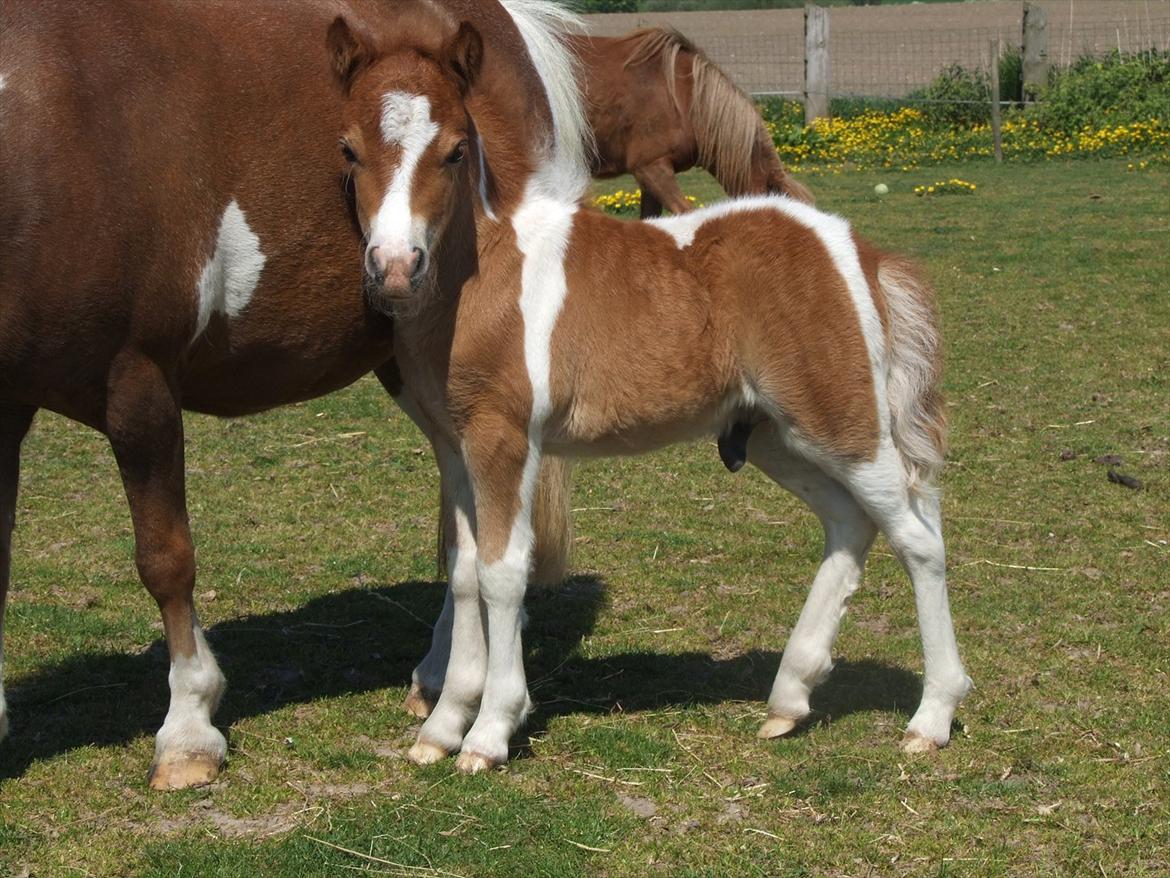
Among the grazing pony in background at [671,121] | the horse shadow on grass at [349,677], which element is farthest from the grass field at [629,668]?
the grazing pony in background at [671,121]

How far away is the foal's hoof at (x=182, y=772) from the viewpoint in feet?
12.6

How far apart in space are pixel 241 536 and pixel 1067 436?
400cm

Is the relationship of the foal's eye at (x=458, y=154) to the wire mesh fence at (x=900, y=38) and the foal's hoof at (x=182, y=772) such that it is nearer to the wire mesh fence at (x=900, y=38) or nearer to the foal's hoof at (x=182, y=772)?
the foal's hoof at (x=182, y=772)

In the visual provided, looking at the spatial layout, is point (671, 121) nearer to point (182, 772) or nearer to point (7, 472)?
point (7, 472)

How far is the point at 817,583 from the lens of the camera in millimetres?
4160

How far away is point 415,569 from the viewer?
576cm

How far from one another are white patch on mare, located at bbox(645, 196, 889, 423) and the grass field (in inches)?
42.2

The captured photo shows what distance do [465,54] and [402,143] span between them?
0.37 m

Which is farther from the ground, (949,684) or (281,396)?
(281,396)

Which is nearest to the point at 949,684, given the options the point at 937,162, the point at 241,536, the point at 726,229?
the point at 726,229

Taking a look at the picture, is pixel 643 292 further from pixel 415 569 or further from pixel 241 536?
pixel 241 536

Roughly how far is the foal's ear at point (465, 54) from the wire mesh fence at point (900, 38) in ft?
59.4

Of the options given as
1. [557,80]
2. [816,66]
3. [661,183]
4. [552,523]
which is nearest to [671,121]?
[661,183]

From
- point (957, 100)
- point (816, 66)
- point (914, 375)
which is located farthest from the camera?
point (816, 66)
